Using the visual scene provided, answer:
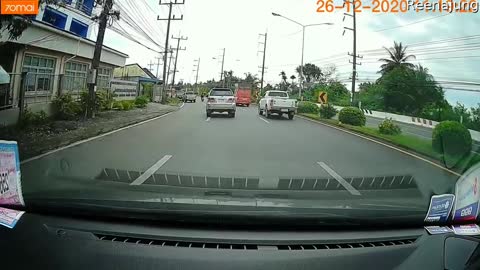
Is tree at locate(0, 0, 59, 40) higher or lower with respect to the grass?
higher

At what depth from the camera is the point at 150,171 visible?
18.1ft

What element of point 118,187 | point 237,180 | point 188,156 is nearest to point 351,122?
point 188,156

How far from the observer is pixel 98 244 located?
9.02ft

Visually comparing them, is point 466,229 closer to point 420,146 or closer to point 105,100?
point 420,146

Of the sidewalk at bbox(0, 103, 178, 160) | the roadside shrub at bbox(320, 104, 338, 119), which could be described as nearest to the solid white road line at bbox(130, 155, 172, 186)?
the sidewalk at bbox(0, 103, 178, 160)

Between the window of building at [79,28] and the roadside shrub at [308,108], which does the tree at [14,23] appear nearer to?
the window of building at [79,28]

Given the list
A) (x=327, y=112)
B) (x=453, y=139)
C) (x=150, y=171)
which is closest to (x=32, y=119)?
(x=150, y=171)

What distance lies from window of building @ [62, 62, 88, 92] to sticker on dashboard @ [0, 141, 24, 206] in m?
11.4

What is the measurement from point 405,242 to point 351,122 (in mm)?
18907

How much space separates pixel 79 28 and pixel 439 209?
15544 mm

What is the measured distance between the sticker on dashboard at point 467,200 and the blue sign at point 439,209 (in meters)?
0.09

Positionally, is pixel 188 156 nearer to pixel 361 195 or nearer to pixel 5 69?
pixel 5 69

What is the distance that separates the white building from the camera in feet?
27.5

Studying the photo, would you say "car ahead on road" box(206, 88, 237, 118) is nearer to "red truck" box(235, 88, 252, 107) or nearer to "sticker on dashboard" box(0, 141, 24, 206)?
"sticker on dashboard" box(0, 141, 24, 206)
